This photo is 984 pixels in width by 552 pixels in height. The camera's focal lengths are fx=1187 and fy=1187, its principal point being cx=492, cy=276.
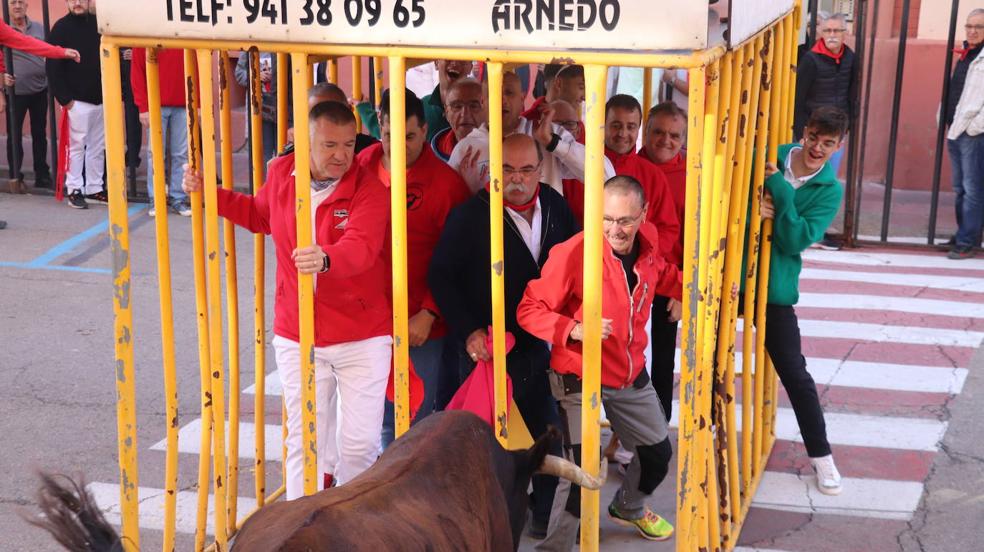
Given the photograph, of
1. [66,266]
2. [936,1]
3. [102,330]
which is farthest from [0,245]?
[936,1]

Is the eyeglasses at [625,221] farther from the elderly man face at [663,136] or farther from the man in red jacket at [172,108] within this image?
the man in red jacket at [172,108]

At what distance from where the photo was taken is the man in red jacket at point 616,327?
4461mm

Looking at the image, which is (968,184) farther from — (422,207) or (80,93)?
(80,93)

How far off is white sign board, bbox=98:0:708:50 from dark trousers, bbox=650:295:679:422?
2130 mm

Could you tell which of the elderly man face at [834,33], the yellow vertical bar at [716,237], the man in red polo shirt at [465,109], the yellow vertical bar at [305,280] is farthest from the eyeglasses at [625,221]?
the elderly man face at [834,33]

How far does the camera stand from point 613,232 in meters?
Answer: 4.55

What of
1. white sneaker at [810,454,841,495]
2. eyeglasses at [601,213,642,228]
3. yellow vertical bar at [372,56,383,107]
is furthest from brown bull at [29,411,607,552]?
yellow vertical bar at [372,56,383,107]

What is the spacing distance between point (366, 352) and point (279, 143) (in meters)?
1.19

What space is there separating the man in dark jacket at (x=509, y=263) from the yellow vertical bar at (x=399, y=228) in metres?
0.48

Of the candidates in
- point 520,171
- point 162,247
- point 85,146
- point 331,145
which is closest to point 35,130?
point 85,146

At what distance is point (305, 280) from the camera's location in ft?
13.9

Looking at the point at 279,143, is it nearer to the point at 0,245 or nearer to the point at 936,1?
the point at 0,245

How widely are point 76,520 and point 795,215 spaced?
3.35 meters

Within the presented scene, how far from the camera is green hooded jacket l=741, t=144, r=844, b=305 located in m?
5.19
